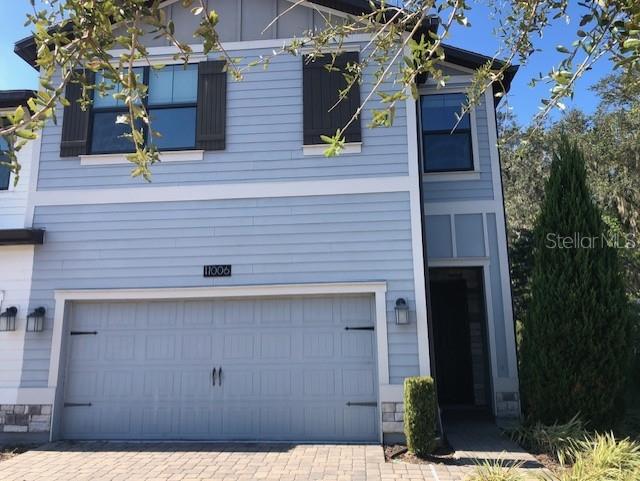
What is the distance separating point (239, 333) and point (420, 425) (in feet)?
9.22

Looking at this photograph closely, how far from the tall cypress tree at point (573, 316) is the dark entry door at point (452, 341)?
2.47 m

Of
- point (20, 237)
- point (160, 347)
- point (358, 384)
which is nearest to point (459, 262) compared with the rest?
point (358, 384)

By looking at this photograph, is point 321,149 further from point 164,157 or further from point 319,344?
point 319,344

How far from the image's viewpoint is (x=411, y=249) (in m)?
7.45

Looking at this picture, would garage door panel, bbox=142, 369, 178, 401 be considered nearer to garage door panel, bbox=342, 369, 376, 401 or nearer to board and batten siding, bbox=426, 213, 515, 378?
garage door panel, bbox=342, 369, 376, 401

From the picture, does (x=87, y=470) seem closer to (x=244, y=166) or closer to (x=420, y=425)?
(x=420, y=425)

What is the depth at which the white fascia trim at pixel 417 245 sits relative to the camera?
7132mm

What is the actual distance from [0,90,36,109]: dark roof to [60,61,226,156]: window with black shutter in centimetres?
96

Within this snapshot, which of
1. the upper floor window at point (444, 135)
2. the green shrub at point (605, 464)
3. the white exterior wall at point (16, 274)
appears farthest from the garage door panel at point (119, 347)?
Result: the green shrub at point (605, 464)

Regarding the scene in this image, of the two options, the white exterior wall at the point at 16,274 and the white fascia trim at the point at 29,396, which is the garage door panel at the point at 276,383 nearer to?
the white fascia trim at the point at 29,396

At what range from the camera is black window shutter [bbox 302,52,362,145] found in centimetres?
791

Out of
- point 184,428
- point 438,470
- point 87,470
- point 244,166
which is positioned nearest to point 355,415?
point 438,470

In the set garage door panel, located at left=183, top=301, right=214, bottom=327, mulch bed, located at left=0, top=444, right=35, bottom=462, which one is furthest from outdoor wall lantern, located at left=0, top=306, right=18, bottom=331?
garage door panel, located at left=183, top=301, right=214, bottom=327

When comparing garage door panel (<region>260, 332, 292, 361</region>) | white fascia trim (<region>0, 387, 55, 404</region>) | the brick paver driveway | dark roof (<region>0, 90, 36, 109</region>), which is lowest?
the brick paver driveway
